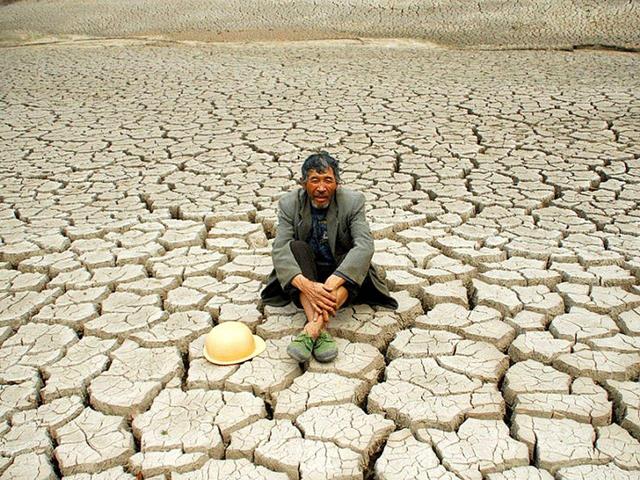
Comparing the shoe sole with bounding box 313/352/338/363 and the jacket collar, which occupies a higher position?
the jacket collar

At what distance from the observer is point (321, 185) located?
9.98ft

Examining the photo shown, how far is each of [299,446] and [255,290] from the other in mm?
1190

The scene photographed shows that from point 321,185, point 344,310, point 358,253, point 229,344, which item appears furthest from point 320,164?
point 229,344

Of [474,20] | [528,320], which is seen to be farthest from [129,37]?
[528,320]

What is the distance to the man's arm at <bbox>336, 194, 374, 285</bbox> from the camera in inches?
118

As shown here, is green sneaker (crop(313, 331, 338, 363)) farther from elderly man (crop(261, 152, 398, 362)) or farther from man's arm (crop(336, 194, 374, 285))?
man's arm (crop(336, 194, 374, 285))

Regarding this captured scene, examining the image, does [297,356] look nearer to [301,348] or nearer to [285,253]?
[301,348]

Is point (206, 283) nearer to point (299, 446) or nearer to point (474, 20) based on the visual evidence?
point (299, 446)

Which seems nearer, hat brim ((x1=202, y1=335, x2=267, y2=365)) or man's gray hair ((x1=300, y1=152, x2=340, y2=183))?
hat brim ((x1=202, y1=335, x2=267, y2=365))

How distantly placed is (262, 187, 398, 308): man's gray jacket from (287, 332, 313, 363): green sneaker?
26 cm

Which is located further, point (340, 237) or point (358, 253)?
point (340, 237)

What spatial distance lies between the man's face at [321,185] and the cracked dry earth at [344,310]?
56cm

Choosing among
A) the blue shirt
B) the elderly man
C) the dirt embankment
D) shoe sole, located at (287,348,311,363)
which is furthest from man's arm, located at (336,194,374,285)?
the dirt embankment

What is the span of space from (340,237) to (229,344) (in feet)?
2.20
